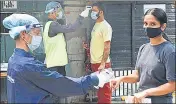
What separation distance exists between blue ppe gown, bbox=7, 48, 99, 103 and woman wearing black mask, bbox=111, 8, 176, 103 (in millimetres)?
402

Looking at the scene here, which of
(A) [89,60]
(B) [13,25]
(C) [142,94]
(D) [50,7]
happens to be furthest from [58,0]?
(C) [142,94]

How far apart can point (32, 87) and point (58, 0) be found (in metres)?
3.14

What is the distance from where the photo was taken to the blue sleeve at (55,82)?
2.78 metres

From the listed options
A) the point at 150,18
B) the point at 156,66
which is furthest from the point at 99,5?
the point at 156,66

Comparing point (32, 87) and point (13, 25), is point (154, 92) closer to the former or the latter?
point (32, 87)

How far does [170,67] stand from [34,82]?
104 centimetres

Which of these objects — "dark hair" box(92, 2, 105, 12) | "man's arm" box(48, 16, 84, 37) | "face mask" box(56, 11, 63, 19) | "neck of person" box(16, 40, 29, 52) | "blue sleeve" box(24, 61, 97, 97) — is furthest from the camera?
"dark hair" box(92, 2, 105, 12)

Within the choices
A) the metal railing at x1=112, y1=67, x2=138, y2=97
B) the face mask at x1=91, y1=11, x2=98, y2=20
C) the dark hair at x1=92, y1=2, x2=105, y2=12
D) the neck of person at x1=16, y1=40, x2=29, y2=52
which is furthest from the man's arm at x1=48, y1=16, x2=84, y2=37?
the neck of person at x1=16, y1=40, x2=29, y2=52

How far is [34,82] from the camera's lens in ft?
9.18

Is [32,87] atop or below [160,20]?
below

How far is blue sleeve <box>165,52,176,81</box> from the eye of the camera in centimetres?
282

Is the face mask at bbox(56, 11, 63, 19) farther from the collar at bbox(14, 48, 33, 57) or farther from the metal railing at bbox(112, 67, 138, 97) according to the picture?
the collar at bbox(14, 48, 33, 57)

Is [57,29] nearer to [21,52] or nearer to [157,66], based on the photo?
[21,52]

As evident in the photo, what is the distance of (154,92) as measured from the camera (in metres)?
2.83
